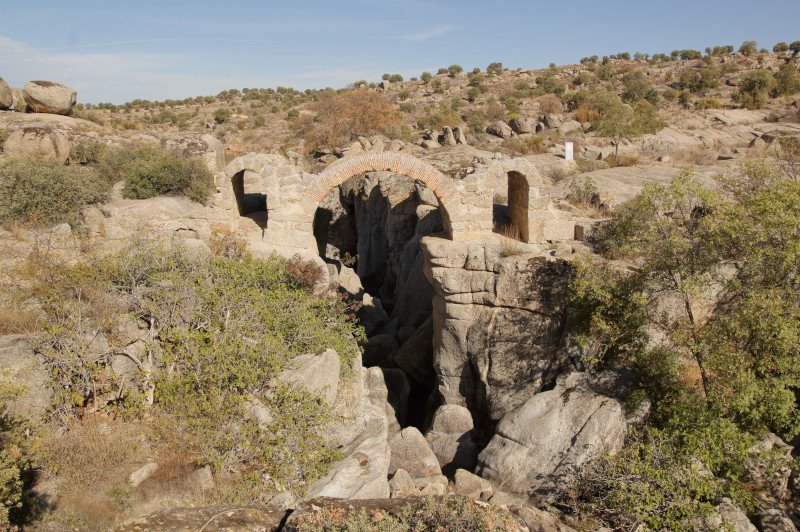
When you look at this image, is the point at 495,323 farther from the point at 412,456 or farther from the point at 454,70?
the point at 454,70

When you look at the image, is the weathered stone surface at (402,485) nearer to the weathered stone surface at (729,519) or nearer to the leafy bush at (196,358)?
the leafy bush at (196,358)

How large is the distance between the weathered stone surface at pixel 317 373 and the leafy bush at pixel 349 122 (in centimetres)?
1827

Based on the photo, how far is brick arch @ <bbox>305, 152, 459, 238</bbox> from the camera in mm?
13234

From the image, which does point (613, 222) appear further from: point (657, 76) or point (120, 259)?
point (657, 76)

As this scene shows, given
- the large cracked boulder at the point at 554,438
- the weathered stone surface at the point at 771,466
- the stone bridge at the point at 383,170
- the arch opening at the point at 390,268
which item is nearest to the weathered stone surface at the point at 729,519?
the weathered stone surface at the point at 771,466

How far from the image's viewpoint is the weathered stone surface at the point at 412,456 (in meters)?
10.6

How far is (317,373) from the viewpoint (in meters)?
9.18

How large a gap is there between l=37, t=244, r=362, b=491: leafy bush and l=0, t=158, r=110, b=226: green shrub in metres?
3.37

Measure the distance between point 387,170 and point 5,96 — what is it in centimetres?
1799

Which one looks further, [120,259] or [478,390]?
[478,390]

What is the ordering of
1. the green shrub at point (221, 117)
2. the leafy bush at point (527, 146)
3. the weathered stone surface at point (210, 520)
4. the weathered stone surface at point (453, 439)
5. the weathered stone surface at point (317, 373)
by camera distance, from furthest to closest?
the green shrub at point (221, 117) → the leafy bush at point (527, 146) → the weathered stone surface at point (453, 439) → the weathered stone surface at point (317, 373) → the weathered stone surface at point (210, 520)

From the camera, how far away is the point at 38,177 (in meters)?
13.0

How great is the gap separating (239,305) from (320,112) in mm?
22366

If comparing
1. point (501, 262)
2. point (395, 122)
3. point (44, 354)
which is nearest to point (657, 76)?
point (395, 122)
